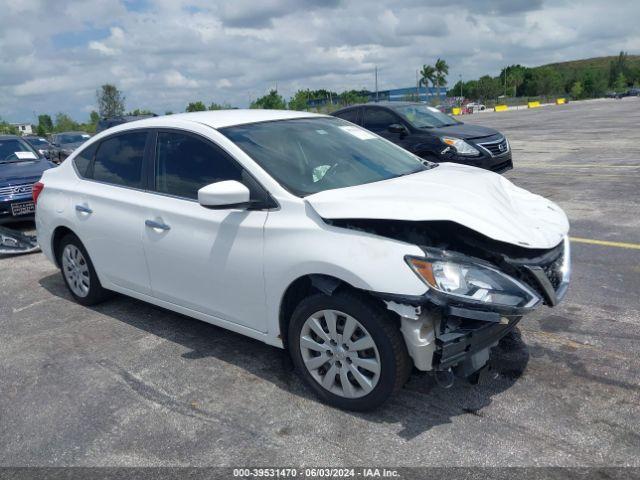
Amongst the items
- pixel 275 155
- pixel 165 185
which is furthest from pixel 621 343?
pixel 165 185

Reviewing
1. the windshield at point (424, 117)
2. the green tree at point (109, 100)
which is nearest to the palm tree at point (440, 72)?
the green tree at point (109, 100)

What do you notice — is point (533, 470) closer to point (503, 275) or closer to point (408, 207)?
point (503, 275)

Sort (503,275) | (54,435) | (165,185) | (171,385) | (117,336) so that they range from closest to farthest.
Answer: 1. (503,275)
2. (54,435)
3. (171,385)
4. (165,185)
5. (117,336)

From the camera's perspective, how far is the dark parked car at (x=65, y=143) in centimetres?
1882

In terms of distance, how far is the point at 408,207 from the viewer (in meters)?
3.12

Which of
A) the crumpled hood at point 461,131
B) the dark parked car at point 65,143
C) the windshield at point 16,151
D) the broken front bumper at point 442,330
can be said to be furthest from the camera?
the dark parked car at point 65,143

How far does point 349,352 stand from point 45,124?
68768 mm

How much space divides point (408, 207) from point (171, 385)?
193 centimetres

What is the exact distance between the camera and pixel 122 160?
15.3 ft

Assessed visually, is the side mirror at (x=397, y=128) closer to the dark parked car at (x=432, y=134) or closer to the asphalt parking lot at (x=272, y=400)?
the dark parked car at (x=432, y=134)

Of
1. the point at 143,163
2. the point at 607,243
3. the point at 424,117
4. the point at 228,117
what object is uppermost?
the point at 228,117

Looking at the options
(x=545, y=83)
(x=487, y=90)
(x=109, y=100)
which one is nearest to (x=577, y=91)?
(x=545, y=83)

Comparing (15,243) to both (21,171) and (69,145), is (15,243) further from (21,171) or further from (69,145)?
(69,145)

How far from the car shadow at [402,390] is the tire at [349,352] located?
15 cm
